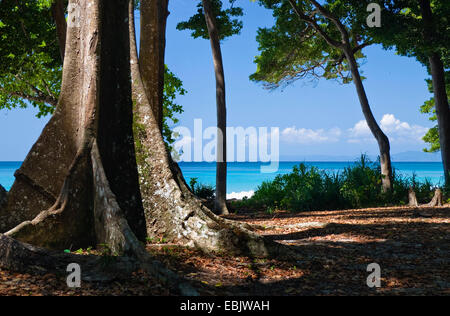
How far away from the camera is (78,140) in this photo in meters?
5.70

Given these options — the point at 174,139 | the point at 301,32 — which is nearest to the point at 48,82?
the point at 174,139

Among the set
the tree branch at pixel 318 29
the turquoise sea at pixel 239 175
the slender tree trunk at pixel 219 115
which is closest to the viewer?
the slender tree trunk at pixel 219 115

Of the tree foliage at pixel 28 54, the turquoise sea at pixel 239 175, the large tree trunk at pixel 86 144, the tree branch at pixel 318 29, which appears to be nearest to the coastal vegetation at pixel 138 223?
the large tree trunk at pixel 86 144

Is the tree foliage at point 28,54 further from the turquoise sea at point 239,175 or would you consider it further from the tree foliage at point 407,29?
the turquoise sea at point 239,175

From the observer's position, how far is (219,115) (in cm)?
1259

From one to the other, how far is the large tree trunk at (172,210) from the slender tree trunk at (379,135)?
29.1ft

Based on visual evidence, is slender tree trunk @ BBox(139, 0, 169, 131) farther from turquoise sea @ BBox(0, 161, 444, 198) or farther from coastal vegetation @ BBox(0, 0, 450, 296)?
turquoise sea @ BBox(0, 161, 444, 198)

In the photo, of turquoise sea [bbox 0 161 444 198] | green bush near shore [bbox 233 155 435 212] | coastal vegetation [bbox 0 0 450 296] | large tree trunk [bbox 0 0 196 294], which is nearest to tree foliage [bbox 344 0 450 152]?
green bush near shore [bbox 233 155 435 212]

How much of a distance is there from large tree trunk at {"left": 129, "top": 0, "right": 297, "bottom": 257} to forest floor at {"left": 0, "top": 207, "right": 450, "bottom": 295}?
0.62 ft

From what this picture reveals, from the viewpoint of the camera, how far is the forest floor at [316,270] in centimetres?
364

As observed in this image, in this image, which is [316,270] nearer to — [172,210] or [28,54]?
[172,210]

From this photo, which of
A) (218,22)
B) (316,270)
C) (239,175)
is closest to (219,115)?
(218,22)

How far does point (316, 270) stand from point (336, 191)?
8165mm
